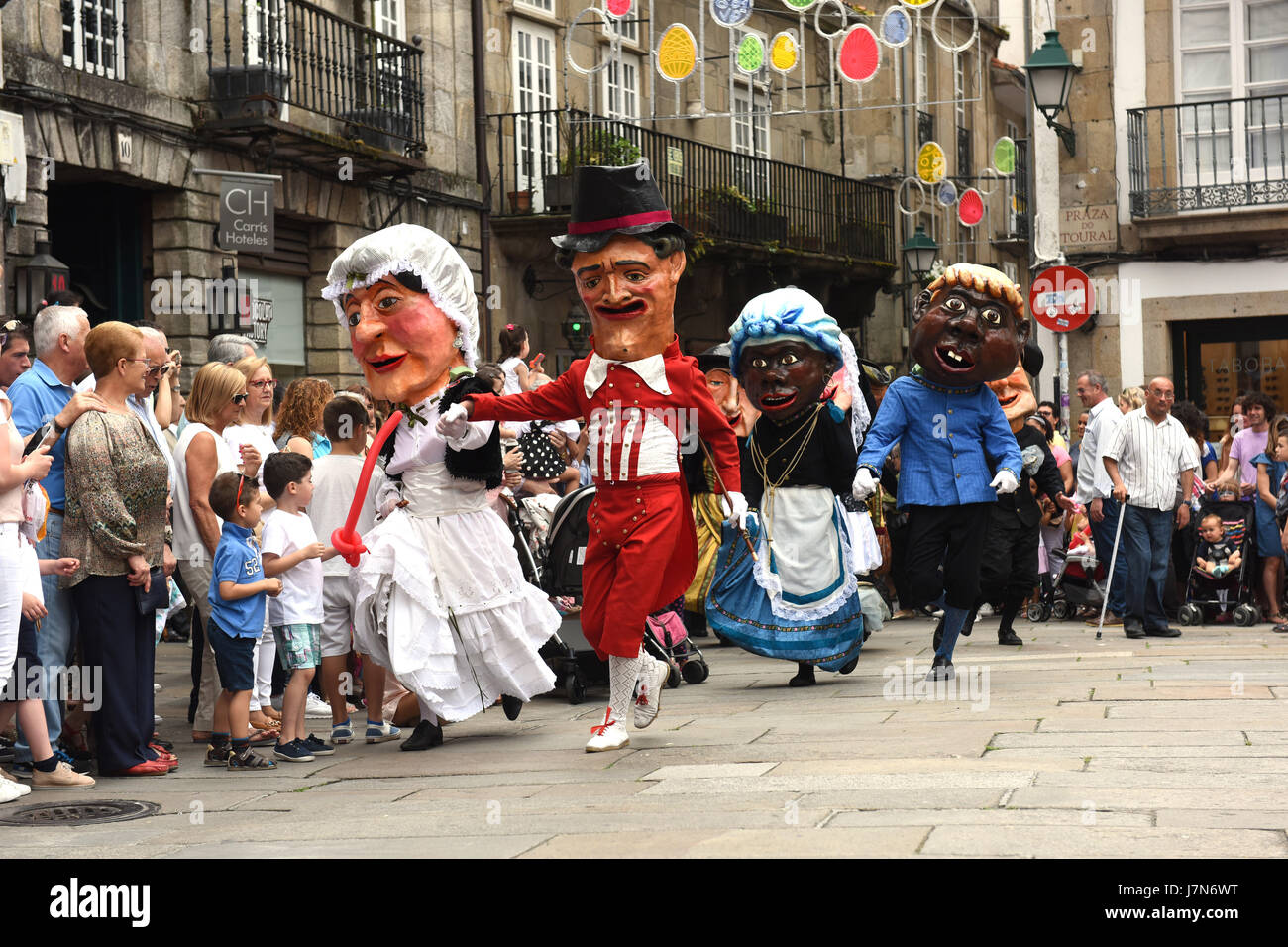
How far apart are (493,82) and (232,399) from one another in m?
14.1

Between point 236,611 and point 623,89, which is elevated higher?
point 623,89

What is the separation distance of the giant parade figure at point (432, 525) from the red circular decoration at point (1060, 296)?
1003cm

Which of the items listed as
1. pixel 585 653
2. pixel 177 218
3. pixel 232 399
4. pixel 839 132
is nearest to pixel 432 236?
pixel 232 399

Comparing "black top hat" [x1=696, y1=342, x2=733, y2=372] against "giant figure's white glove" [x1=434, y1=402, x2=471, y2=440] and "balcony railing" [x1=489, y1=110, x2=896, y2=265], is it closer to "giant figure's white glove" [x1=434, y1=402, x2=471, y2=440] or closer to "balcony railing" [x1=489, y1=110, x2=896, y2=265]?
"giant figure's white glove" [x1=434, y1=402, x2=471, y2=440]

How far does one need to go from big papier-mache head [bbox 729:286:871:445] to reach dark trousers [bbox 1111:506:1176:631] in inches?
148

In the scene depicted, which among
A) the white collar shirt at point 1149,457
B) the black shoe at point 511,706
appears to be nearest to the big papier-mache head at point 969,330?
the black shoe at point 511,706

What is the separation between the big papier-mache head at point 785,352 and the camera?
9.40m

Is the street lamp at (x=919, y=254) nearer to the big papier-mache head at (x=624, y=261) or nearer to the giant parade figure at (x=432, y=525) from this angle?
the big papier-mache head at (x=624, y=261)

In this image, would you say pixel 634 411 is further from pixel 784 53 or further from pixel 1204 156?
pixel 1204 156

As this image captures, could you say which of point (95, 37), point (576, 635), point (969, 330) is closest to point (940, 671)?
point (969, 330)

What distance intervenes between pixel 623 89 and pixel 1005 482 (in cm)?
1647

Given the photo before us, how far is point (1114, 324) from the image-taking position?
20156mm

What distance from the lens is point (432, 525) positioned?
7746 millimetres

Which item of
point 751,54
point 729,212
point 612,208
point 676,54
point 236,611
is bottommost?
point 236,611
